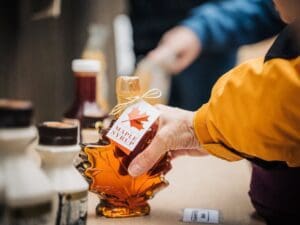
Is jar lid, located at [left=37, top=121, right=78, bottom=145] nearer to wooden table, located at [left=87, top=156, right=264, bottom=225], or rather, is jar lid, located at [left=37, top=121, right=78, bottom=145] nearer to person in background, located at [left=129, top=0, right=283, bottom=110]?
wooden table, located at [left=87, top=156, right=264, bottom=225]

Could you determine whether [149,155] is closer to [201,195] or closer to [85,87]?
[201,195]

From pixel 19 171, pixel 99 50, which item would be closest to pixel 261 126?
pixel 19 171

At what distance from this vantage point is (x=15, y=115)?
0.38 m

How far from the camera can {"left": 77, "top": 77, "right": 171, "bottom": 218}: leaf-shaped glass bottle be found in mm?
624

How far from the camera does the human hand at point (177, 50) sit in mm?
1301

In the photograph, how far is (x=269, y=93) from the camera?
0.53 meters

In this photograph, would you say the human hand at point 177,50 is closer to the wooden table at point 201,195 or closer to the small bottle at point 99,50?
the small bottle at point 99,50

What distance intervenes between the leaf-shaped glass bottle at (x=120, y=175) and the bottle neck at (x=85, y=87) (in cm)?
30

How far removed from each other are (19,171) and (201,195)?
0.39 m

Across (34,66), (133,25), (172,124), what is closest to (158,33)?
(133,25)

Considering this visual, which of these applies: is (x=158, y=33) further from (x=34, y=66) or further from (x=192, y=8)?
(x=34, y=66)

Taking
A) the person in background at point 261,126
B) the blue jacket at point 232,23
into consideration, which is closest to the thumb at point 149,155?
the person in background at point 261,126

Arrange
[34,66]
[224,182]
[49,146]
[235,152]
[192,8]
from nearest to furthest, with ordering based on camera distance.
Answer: [49,146] < [235,152] < [224,182] < [34,66] < [192,8]

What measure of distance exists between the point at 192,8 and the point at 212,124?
0.93 m
